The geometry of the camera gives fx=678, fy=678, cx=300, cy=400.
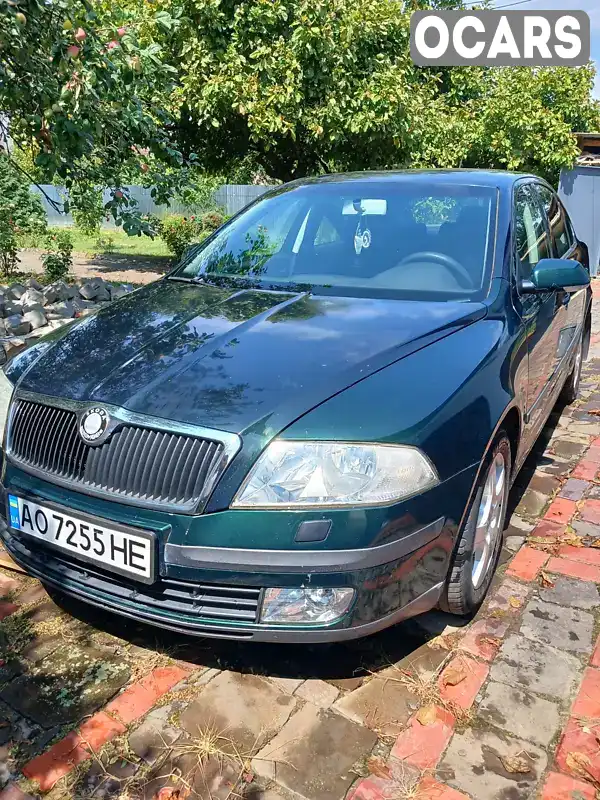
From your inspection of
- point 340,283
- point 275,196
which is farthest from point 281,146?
point 340,283

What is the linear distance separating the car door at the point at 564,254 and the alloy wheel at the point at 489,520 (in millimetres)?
1362

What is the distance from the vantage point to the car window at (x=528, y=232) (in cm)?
321

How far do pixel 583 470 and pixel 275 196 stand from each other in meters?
2.48

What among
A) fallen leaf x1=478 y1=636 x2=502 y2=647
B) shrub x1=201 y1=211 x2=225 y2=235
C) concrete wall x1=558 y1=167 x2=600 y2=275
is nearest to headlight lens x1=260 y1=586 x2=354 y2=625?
→ fallen leaf x1=478 y1=636 x2=502 y2=647

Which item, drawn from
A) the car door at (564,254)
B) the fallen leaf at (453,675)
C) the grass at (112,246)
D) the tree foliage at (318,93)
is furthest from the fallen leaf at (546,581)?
the grass at (112,246)

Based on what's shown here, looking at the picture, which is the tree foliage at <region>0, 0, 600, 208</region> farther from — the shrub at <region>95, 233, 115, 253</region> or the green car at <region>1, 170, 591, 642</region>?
the shrub at <region>95, 233, 115, 253</region>

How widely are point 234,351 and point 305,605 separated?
89 cm

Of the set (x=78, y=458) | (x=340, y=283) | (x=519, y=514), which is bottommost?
(x=519, y=514)

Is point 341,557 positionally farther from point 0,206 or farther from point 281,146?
point 281,146

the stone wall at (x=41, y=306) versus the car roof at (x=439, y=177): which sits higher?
the car roof at (x=439, y=177)

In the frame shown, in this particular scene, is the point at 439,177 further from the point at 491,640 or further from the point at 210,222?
the point at 210,222

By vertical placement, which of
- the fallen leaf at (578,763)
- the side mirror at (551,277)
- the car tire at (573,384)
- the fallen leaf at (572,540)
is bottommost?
the fallen leaf at (572,540)

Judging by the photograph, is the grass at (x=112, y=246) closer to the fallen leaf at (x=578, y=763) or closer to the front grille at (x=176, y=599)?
the front grille at (x=176, y=599)

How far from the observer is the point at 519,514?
3604 mm
